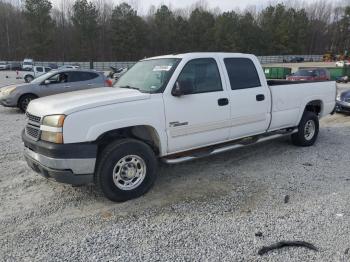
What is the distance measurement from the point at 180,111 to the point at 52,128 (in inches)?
65.1

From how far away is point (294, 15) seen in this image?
→ 3450 inches

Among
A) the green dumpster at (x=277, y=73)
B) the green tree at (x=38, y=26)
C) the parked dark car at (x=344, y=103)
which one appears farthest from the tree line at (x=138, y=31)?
the parked dark car at (x=344, y=103)

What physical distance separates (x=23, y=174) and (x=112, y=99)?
228cm

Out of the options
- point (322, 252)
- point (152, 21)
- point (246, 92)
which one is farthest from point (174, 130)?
point (152, 21)

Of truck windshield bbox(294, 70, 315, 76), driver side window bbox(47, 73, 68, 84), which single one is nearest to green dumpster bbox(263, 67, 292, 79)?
truck windshield bbox(294, 70, 315, 76)

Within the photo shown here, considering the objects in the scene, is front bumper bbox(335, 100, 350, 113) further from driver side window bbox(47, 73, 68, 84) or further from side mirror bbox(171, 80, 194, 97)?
driver side window bbox(47, 73, 68, 84)

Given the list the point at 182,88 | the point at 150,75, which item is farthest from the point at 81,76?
the point at 182,88

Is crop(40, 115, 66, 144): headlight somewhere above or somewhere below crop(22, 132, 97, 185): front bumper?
above

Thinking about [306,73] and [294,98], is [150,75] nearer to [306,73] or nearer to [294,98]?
[294,98]

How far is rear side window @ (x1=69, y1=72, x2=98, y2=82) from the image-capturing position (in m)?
11.6

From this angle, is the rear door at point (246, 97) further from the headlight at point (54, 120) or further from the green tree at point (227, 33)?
the green tree at point (227, 33)

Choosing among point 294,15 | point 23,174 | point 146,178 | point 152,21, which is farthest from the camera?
point 294,15

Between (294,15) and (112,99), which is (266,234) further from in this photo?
(294,15)

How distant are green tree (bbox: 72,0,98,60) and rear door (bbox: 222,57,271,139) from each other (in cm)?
6770
